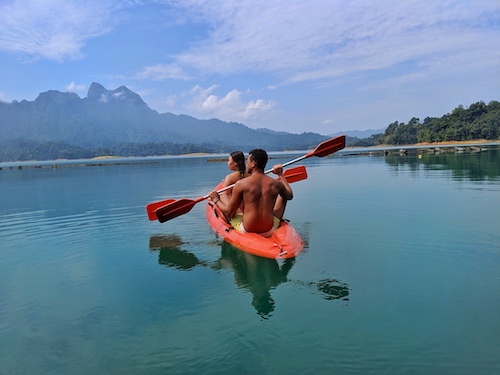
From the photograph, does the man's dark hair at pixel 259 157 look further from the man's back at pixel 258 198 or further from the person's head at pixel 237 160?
the person's head at pixel 237 160

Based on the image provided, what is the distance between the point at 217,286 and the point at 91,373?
8.93ft

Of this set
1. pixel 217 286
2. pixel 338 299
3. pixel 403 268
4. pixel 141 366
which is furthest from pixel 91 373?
pixel 403 268

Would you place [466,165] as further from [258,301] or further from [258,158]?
[258,301]

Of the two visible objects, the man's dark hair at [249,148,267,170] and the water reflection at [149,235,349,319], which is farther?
the man's dark hair at [249,148,267,170]

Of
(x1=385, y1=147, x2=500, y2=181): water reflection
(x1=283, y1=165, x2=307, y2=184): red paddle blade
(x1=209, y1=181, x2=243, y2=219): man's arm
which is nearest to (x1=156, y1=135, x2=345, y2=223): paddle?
(x1=209, y1=181, x2=243, y2=219): man's arm

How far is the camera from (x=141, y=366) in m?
4.30

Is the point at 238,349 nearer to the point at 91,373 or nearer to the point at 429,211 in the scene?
the point at 91,373

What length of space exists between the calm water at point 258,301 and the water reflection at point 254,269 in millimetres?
36

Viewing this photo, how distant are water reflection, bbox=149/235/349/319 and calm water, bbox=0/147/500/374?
0.12ft

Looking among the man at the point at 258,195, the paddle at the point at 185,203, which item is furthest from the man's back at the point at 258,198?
the paddle at the point at 185,203

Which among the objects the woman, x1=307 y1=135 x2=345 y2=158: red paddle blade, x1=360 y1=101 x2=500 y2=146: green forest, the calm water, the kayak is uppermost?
x1=360 y1=101 x2=500 y2=146: green forest

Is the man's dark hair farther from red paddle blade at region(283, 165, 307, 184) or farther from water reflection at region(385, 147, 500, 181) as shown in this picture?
water reflection at region(385, 147, 500, 181)

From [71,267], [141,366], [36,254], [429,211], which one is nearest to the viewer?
[141,366]

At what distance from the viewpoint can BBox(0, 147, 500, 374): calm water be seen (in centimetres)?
435
